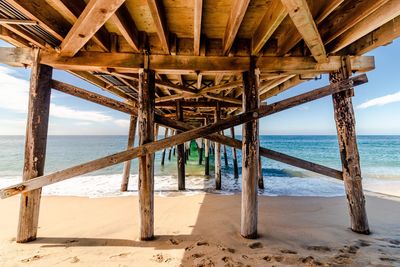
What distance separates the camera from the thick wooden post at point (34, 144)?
10.4 ft

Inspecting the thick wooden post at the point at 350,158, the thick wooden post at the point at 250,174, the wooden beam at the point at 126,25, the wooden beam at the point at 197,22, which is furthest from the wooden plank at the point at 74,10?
the thick wooden post at the point at 350,158

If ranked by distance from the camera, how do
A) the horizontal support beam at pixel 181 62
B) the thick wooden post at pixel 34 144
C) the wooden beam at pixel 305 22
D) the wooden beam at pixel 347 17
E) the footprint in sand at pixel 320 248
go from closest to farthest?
the wooden beam at pixel 305 22 < the wooden beam at pixel 347 17 < the footprint in sand at pixel 320 248 < the thick wooden post at pixel 34 144 < the horizontal support beam at pixel 181 62

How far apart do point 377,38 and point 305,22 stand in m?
1.79

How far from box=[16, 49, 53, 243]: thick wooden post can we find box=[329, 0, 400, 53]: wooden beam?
4820 mm

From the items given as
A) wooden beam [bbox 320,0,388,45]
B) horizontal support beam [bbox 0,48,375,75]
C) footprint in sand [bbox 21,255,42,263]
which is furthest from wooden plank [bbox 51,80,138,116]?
wooden beam [bbox 320,0,388,45]

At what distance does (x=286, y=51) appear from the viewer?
342 cm

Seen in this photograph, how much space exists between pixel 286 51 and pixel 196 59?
1564 millimetres

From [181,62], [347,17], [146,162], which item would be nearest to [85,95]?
[146,162]

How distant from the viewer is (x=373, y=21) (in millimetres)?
2482

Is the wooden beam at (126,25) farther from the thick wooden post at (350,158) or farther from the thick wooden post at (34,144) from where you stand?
the thick wooden post at (350,158)

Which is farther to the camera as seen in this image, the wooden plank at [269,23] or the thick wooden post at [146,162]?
the thick wooden post at [146,162]

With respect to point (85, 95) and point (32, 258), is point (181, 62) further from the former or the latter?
point (32, 258)

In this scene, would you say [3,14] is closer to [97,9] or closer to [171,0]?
[97,9]

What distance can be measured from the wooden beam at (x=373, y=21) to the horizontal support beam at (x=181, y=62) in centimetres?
60
